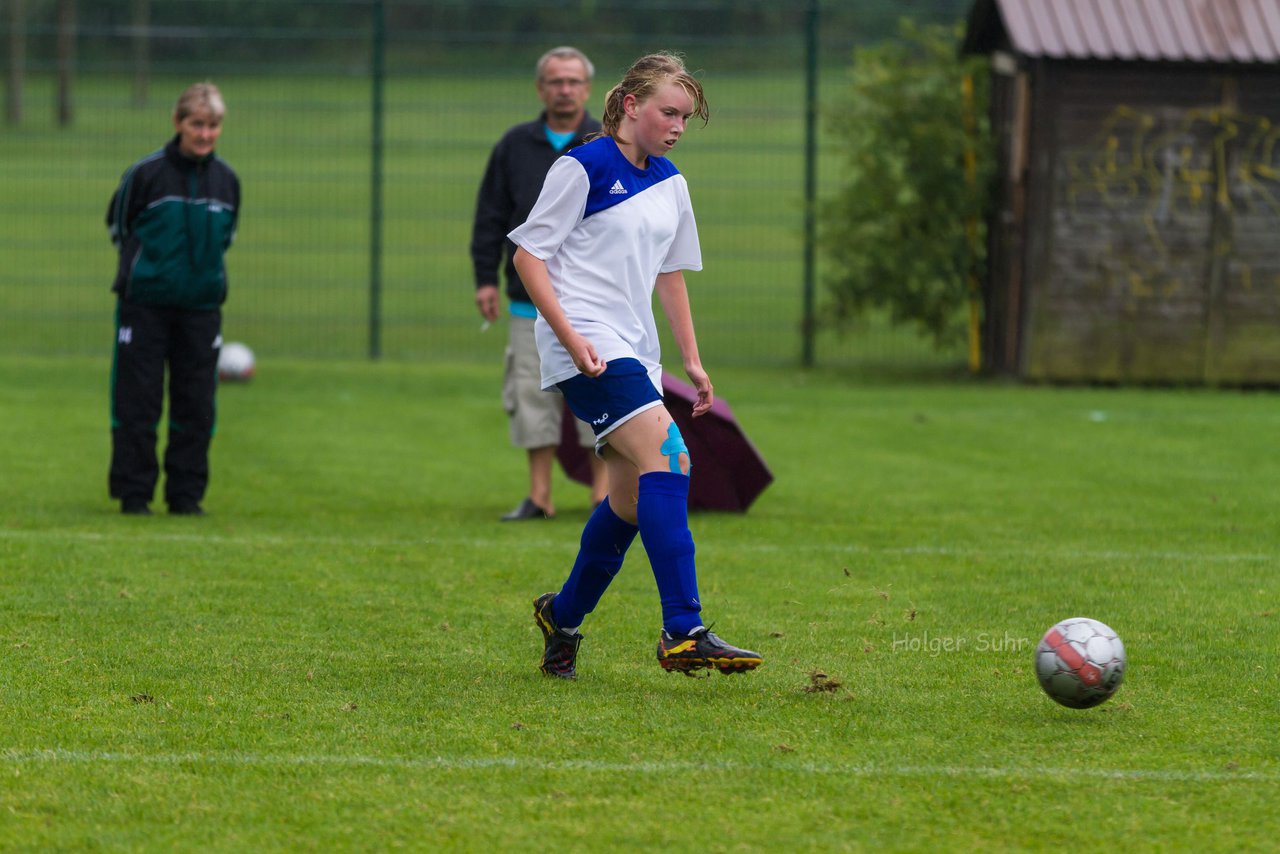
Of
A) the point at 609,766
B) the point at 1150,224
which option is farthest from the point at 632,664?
the point at 1150,224

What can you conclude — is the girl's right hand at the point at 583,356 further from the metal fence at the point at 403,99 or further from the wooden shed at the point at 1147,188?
the metal fence at the point at 403,99

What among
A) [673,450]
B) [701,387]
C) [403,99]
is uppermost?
[403,99]

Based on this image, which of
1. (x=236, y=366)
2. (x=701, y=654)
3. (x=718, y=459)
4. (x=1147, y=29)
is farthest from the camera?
(x=236, y=366)

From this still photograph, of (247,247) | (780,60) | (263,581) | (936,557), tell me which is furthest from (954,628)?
(247,247)

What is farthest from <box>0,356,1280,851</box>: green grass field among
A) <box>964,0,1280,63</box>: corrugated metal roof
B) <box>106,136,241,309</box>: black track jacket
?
<box>964,0,1280,63</box>: corrugated metal roof

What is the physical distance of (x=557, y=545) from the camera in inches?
328

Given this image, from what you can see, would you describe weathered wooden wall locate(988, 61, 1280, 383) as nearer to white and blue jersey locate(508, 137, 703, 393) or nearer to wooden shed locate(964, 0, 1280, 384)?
wooden shed locate(964, 0, 1280, 384)

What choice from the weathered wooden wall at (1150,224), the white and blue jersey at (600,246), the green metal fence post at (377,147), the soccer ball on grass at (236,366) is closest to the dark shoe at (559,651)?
the white and blue jersey at (600,246)

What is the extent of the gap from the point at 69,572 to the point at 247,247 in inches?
542

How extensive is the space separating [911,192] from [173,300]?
830cm

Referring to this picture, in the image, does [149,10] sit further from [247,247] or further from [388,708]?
[388,708]

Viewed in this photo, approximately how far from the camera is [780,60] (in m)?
16.8

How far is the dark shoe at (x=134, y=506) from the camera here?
905 centimetres

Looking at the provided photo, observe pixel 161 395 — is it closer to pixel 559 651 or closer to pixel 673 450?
pixel 559 651
